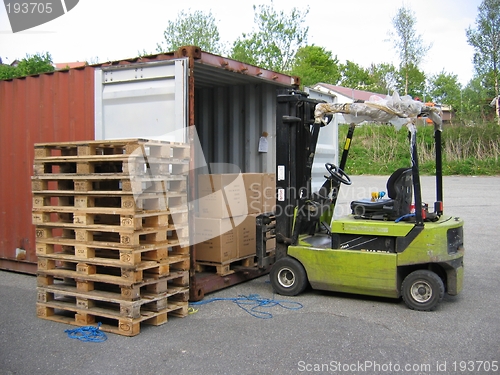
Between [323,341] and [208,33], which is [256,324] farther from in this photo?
[208,33]

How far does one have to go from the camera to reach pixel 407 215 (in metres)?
6.15

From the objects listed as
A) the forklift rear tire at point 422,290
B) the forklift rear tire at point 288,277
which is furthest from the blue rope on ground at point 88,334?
the forklift rear tire at point 422,290

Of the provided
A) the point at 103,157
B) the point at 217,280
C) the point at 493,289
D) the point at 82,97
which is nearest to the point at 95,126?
the point at 82,97

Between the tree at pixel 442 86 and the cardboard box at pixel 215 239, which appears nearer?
the cardboard box at pixel 215 239

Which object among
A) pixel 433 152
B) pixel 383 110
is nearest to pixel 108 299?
pixel 383 110

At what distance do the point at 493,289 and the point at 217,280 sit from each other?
3.64m

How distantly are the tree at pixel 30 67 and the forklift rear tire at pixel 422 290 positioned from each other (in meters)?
23.5

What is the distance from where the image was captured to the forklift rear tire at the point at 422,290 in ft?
19.2

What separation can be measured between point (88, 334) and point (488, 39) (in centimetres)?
4007

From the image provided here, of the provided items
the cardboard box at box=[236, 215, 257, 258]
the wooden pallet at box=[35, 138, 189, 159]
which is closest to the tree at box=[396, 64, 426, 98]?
the cardboard box at box=[236, 215, 257, 258]

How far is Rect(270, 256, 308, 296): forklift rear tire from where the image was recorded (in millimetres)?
6531

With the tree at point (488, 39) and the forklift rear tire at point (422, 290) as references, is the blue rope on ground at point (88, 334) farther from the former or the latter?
the tree at point (488, 39)

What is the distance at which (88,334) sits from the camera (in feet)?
17.1

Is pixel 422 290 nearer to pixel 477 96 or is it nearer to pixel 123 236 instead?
pixel 123 236
